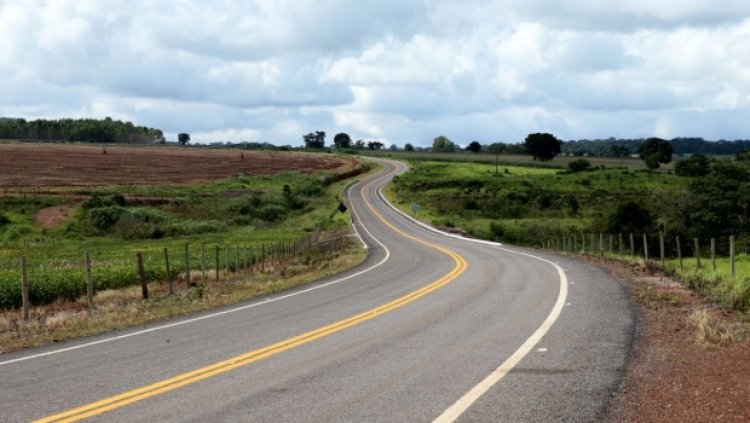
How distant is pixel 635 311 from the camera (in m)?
14.9

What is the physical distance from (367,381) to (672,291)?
1149 cm

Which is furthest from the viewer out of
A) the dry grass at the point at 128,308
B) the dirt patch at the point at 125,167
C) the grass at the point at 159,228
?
the dirt patch at the point at 125,167

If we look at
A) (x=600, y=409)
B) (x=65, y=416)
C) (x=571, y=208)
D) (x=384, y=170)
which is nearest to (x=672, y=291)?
(x=600, y=409)

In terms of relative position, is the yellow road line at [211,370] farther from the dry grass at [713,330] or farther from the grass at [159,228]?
the grass at [159,228]

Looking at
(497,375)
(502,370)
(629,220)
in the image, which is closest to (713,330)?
(502,370)

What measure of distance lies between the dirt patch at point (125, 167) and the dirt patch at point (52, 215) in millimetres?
15047

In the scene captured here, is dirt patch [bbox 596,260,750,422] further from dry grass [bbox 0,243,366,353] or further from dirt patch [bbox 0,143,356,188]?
dirt patch [bbox 0,143,356,188]

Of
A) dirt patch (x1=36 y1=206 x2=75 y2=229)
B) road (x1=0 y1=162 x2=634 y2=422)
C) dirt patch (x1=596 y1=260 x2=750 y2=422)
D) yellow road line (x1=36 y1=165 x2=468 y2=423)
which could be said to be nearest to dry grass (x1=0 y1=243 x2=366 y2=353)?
road (x1=0 y1=162 x2=634 y2=422)

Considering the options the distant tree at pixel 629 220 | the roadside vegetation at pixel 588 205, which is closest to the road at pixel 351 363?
the roadside vegetation at pixel 588 205

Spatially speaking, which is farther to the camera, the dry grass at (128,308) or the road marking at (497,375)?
the dry grass at (128,308)

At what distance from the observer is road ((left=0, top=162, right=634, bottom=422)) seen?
775cm

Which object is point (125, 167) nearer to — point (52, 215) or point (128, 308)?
point (52, 215)

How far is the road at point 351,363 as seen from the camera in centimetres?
775

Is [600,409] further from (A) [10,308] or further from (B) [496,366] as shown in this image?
(A) [10,308]
